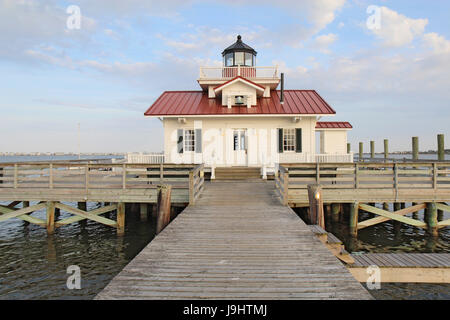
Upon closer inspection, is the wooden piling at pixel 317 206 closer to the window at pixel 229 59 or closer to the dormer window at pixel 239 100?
the dormer window at pixel 239 100

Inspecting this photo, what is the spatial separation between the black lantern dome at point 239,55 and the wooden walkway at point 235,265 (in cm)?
1522

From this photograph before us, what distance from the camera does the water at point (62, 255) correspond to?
718 centimetres

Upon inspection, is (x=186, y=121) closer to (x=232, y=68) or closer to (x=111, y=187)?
(x=232, y=68)

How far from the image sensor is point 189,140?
57.0 feet

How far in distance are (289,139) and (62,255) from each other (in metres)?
12.5

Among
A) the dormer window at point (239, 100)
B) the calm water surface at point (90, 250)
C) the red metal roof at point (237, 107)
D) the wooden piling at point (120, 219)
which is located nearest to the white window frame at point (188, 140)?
Result: the red metal roof at point (237, 107)

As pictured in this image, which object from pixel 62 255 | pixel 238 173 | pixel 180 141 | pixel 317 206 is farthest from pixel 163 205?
pixel 180 141

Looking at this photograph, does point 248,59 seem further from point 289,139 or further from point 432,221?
point 432,221

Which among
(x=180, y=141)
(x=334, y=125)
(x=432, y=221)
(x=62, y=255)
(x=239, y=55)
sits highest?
(x=239, y=55)

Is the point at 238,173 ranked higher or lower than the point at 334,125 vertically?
lower

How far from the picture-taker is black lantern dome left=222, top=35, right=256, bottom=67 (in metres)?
20.7

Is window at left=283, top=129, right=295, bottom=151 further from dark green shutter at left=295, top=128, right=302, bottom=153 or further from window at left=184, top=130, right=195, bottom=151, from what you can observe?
window at left=184, top=130, right=195, bottom=151
